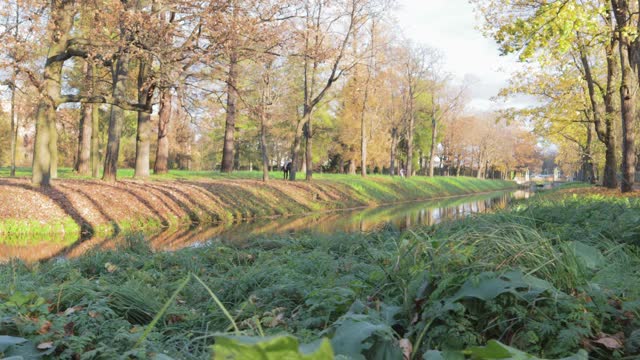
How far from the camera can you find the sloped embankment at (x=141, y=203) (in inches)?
547

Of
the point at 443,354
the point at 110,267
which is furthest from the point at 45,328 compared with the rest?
the point at 110,267

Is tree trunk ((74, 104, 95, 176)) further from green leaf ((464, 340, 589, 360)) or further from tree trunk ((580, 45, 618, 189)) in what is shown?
green leaf ((464, 340, 589, 360))

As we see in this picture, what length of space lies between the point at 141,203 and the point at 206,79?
498 centimetres

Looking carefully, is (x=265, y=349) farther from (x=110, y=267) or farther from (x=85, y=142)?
(x=85, y=142)

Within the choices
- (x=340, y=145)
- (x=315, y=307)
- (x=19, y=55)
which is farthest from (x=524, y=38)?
(x=340, y=145)

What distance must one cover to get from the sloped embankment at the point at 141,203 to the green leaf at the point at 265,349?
1441 centimetres

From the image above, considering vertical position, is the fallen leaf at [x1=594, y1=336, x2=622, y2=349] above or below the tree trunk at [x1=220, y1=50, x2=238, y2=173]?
below

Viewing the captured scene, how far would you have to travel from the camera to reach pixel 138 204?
16703 mm

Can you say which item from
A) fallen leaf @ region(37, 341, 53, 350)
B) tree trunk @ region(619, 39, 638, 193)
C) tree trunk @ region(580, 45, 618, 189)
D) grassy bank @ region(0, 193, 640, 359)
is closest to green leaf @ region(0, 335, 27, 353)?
grassy bank @ region(0, 193, 640, 359)

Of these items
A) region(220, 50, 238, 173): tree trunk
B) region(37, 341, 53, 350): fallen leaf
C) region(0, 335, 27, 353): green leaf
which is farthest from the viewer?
region(220, 50, 238, 173): tree trunk

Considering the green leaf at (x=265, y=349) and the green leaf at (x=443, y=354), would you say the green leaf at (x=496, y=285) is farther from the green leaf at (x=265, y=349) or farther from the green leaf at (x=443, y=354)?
the green leaf at (x=265, y=349)

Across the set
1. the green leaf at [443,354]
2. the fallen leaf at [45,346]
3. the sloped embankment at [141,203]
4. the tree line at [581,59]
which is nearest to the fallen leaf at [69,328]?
the fallen leaf at [45,346]

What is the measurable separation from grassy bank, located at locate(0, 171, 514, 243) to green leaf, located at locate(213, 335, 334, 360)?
13758 mm

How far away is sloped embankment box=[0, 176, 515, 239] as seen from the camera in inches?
547
